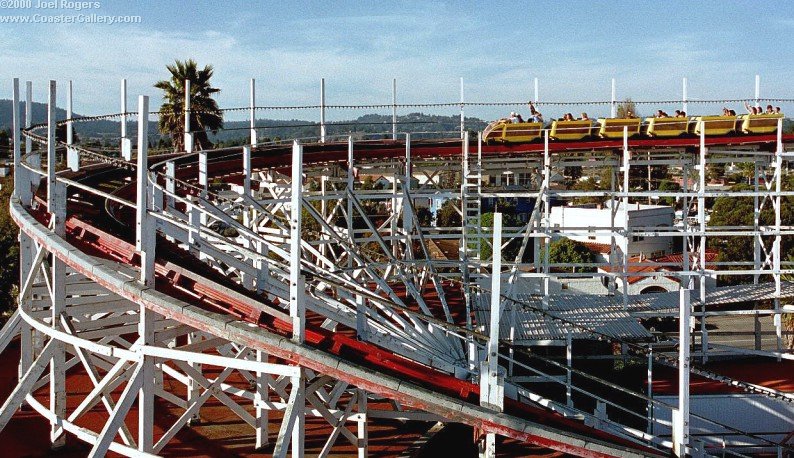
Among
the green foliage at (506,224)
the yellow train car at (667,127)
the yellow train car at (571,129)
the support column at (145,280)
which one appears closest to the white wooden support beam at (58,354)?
the support column at (145,280)

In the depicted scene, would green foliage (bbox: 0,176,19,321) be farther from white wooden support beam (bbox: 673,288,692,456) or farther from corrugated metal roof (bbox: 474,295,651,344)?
white wooden support beam (bbox: 673,288,692,456)

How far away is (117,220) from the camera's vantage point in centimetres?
1030

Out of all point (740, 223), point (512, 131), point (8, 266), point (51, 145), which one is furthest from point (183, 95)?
point (740, 223)

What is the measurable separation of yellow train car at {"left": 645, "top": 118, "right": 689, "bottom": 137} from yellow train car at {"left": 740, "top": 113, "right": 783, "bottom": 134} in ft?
3.80

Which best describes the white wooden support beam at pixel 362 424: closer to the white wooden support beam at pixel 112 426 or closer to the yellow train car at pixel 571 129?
the white wooden support beam at pixel 112 426

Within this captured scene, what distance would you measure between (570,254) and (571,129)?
575 inches

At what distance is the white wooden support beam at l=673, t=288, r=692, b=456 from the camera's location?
24.5 feet

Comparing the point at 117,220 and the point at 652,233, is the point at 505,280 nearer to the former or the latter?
the point at 652,233

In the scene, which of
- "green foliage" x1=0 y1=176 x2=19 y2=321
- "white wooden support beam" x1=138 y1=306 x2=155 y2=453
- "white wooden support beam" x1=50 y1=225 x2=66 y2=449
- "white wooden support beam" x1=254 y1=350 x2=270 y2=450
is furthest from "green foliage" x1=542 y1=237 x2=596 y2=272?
"white wooden support beam" x1=138 y1=306 x2=155 y2=453

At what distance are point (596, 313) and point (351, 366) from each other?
354 inches

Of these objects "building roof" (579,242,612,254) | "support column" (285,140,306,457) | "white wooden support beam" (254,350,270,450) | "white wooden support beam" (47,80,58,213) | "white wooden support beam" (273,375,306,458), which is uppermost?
"white wooden support beam" (47,80,58,213)

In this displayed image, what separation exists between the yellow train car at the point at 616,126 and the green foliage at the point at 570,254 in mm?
13996

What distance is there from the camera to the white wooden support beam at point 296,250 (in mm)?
6883

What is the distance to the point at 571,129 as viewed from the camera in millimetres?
18469
